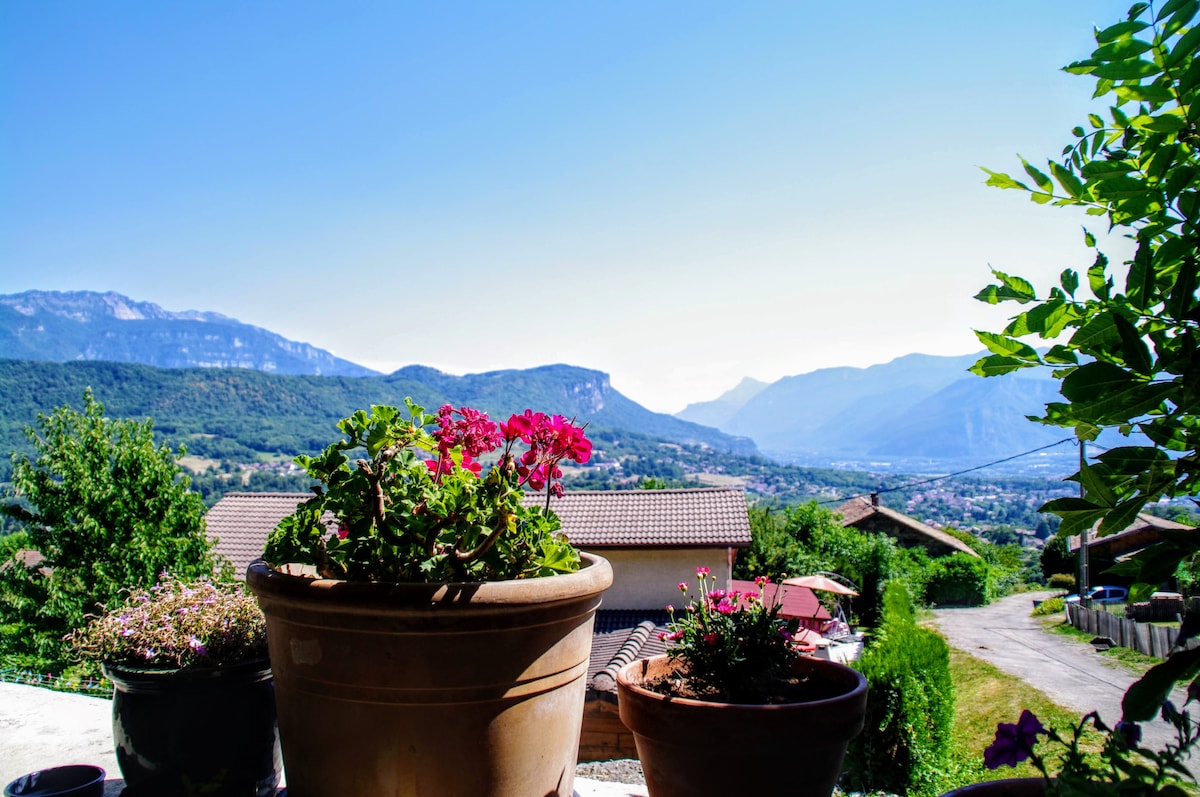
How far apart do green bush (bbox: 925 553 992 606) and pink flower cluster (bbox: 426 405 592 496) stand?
44287mm

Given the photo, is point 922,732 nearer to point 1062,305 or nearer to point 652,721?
point 652,721

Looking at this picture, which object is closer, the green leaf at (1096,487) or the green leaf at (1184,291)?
the green leaf at (1184,291)

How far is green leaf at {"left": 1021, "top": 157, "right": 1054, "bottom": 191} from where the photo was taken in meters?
1.31

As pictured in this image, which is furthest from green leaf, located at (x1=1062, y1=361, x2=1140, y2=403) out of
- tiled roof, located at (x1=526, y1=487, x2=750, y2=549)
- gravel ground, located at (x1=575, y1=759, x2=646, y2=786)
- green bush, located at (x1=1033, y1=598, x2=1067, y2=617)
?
green bush, located at (x1=1033, y1=598, x2=1067, y2=617)

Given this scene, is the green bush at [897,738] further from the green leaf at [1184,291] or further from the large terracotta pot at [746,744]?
the green leaf at [1184,291]

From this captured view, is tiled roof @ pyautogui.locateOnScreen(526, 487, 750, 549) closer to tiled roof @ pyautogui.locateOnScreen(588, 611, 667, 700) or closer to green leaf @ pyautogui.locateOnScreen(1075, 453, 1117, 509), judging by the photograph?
tiled roof @ pyautogui.locateOnScreen(588, 611, 667, 700)

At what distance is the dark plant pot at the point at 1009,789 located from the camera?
4.81ft

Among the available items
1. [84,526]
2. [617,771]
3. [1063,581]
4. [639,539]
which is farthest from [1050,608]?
[84,526]

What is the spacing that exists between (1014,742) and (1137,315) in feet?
2.58

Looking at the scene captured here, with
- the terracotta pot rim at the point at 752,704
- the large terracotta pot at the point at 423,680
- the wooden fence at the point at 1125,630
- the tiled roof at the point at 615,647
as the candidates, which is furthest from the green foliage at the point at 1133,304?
the wooden fence at the point at 1125,630

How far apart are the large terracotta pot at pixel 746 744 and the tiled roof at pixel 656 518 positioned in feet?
47.5

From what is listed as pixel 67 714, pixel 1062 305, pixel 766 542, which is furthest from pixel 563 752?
pixel 766 542

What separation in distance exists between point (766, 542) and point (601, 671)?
15.7 meters

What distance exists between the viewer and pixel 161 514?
50.7 feet
